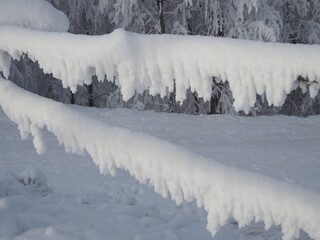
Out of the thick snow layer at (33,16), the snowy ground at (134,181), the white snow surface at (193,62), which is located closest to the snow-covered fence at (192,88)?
the white snow surface at (193,62)

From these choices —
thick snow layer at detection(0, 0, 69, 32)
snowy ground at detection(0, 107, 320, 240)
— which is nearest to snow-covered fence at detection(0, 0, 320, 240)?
snowy ground at detection(0, 107, 320, 240)

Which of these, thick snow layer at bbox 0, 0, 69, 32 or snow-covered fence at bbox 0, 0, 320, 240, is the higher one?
thick snow layer at bbox 0, 0, 69, 32

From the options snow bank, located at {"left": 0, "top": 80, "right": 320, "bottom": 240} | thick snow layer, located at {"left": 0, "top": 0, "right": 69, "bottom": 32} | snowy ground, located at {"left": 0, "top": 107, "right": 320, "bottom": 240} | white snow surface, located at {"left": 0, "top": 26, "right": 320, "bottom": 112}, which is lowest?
snowy ground, located at {"left": 0, "top": 107, "right": 320, "bottom": 240}

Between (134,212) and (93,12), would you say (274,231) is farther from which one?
(93,12)

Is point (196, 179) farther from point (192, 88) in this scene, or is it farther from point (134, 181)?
point (134, 181)

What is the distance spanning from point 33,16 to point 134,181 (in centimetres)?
561

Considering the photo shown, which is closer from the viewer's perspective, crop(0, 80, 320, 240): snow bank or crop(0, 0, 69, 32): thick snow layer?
crop(0, 80, 320, 240): snow bank

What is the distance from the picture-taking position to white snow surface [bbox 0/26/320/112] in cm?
111

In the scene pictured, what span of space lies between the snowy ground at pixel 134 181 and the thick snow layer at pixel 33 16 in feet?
3.40

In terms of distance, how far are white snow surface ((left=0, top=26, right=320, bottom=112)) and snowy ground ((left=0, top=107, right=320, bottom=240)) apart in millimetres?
324

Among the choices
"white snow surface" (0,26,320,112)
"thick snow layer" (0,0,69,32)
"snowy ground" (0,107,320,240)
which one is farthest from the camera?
"snowy ground" (0,107,320,240)

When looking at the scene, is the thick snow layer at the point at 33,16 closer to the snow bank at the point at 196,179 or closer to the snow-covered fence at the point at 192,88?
the snow-covered fence at the point at 192,88

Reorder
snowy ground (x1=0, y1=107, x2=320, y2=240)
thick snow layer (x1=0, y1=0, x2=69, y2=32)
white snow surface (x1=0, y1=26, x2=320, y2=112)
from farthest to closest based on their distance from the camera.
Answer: snowy ground (x1=0, y1=107, x2=320, y2=240) → thick snow layer (x1=0, y1=0, x2=69, y2=32) → white snow surface (x1=0, y1=26, x2=320, y2=112)

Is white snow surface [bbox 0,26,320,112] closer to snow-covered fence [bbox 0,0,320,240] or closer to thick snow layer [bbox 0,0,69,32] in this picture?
snow-covered fence [bbox 0,0,320,240]
